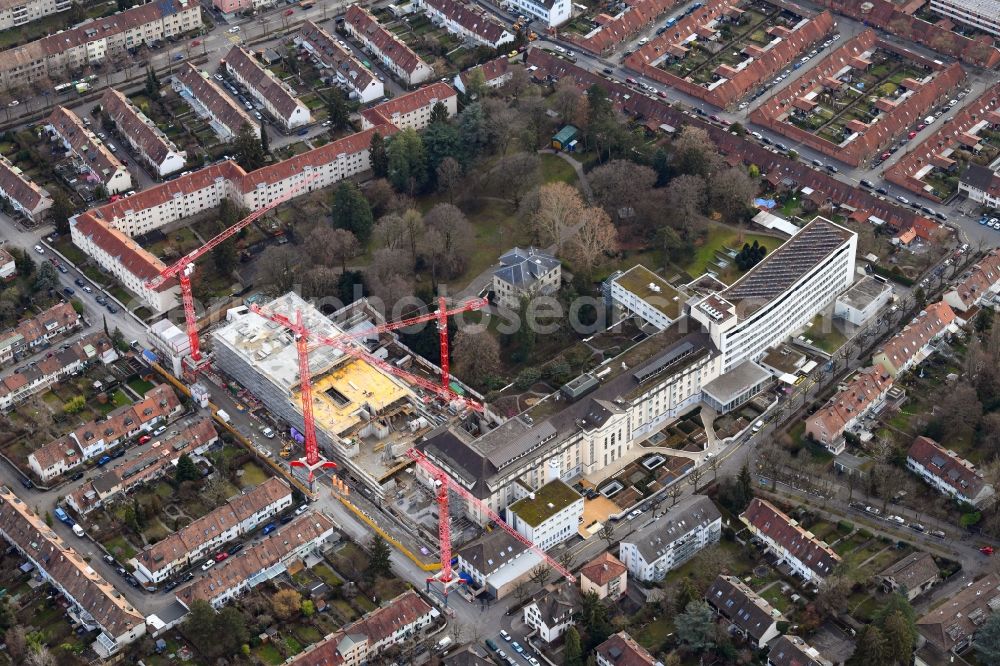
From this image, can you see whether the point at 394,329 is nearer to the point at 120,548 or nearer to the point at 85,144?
the point at 120,548

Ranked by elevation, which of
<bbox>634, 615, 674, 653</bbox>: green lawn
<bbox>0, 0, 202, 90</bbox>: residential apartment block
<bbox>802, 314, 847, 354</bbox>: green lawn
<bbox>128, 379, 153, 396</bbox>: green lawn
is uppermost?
<bbox>0, 0, 202, 90</bbox>: residential apartment block

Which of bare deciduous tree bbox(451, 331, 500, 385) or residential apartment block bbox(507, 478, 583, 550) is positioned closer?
residential apartment block bbox(507, 478, 583, 550)

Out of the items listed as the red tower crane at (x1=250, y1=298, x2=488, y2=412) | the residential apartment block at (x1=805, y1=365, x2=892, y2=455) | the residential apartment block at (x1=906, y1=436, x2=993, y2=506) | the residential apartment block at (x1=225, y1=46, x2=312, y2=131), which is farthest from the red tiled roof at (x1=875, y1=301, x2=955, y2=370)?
the residential apartment block at (x1=225, y1=46, x2=312, y2=131)

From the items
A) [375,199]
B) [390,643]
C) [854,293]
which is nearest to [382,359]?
[375,199]

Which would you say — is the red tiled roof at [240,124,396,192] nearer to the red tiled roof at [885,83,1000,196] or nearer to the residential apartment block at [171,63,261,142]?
the residential apartment block at [171,63,261,142]

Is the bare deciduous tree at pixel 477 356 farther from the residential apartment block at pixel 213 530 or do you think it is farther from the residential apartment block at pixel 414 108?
the residential apartment block at pixel 414 108
